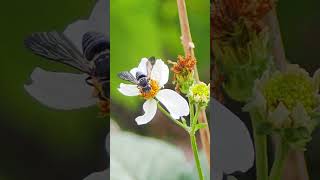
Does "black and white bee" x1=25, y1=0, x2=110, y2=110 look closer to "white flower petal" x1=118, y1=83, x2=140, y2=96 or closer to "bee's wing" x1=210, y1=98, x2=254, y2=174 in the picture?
"white flower petal" x1=118, y1=83, x2=140, y2=96

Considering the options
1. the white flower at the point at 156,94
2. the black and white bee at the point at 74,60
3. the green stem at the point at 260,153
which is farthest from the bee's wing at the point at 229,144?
the black and white bee at the point at 74,60

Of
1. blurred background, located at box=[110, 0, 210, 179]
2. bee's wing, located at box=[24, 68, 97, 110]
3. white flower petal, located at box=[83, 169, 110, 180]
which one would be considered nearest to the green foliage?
blurred background, located at box=[110, 0, 210, 179]

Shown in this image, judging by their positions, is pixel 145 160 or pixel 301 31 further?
pixel 145 160

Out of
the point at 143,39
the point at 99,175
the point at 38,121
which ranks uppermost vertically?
the point at 143,39

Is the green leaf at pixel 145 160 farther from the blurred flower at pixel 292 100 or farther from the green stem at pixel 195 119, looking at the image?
the blurred flower at pixel 292 100

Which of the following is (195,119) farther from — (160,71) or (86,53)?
(86,53)

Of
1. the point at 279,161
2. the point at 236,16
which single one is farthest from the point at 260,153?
the point at 236,16
